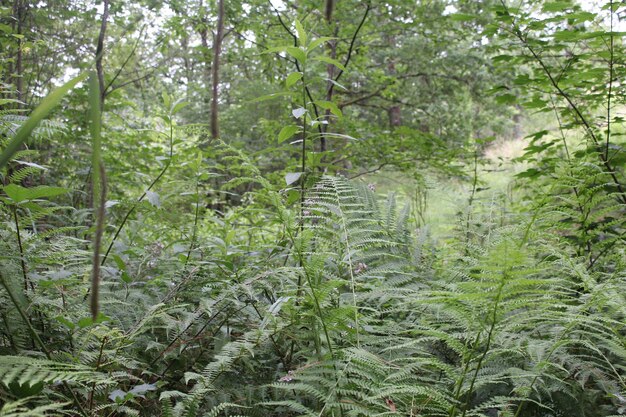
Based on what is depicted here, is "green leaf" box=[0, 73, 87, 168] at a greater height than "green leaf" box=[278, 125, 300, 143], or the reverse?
"green leaf" box=[278, 125, 300, 143]

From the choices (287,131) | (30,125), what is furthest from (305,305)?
(30,125)

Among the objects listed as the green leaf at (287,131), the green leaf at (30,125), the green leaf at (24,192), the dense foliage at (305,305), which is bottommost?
the dense foliage at (305,305)

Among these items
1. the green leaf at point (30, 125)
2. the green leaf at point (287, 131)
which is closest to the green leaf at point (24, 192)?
the green leaf at point (30, 125)

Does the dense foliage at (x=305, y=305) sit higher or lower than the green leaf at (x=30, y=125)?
lower

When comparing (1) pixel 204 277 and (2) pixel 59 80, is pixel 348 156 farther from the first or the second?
(2) pixel 59 80

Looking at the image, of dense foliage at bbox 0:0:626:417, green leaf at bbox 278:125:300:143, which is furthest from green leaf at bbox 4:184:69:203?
green leaf at bbox 278:125:300:143

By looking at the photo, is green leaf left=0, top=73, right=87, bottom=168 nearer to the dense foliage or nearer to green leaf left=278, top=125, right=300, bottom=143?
the dense foliage

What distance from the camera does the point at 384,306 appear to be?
1.97 m

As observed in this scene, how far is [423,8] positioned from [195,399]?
482 centimetres

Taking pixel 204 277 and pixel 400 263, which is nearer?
pixel 204 277

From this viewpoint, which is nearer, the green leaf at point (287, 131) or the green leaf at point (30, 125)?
the green leaf at point (30, 125)

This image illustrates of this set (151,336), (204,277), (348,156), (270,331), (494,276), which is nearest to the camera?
(494,276)

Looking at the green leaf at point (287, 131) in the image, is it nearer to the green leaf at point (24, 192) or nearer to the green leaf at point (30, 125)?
the green leaf at point (24, 192)

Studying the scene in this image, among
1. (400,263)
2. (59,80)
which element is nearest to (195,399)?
(400,263)
